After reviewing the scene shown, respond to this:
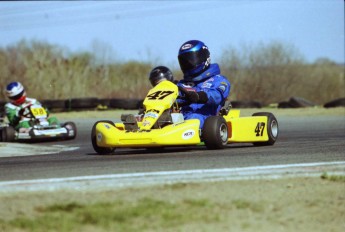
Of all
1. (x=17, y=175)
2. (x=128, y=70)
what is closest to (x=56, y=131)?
(x=17, y=175)

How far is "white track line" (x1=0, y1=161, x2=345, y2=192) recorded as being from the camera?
717 cm

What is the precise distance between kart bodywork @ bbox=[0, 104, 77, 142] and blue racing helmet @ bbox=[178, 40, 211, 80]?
23.8 feet

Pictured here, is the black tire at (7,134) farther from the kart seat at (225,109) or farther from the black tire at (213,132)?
the black tire at (213,132)

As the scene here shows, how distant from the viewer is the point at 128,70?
153 ft

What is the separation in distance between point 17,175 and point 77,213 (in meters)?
2.10

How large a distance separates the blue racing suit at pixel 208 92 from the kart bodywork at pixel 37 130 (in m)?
7.12

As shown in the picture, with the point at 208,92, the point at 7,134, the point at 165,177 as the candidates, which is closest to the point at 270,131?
the point at 208,92

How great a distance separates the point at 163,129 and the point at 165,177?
3.25 metres

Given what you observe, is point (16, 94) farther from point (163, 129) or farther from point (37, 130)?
point (163, 129)

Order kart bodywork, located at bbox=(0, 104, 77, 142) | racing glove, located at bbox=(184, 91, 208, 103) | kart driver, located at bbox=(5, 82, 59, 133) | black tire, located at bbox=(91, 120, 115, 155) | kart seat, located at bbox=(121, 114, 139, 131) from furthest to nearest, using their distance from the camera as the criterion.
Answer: kart driver, located at bbox=(5, 82, 59, 133) → kart bodywork, located at bbox=(0, 104, 77, 142) → black tire, located at bbox=(91, 120, 115, 155) → racing glove, located at bbox=(184, 91, 208, 103) → kart seat, located at bbox=(121, 114, 139, 131)

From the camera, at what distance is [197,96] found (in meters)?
11.3

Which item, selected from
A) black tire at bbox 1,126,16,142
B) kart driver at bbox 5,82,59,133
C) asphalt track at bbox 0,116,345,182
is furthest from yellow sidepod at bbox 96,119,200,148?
kart driver at bbox 5,82,59,133

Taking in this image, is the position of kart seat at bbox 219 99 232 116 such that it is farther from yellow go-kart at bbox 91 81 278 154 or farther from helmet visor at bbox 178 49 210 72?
helmet visor at bbox 178 49 210 72

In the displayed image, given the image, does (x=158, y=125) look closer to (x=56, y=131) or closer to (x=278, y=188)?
(x=278, y=188)
